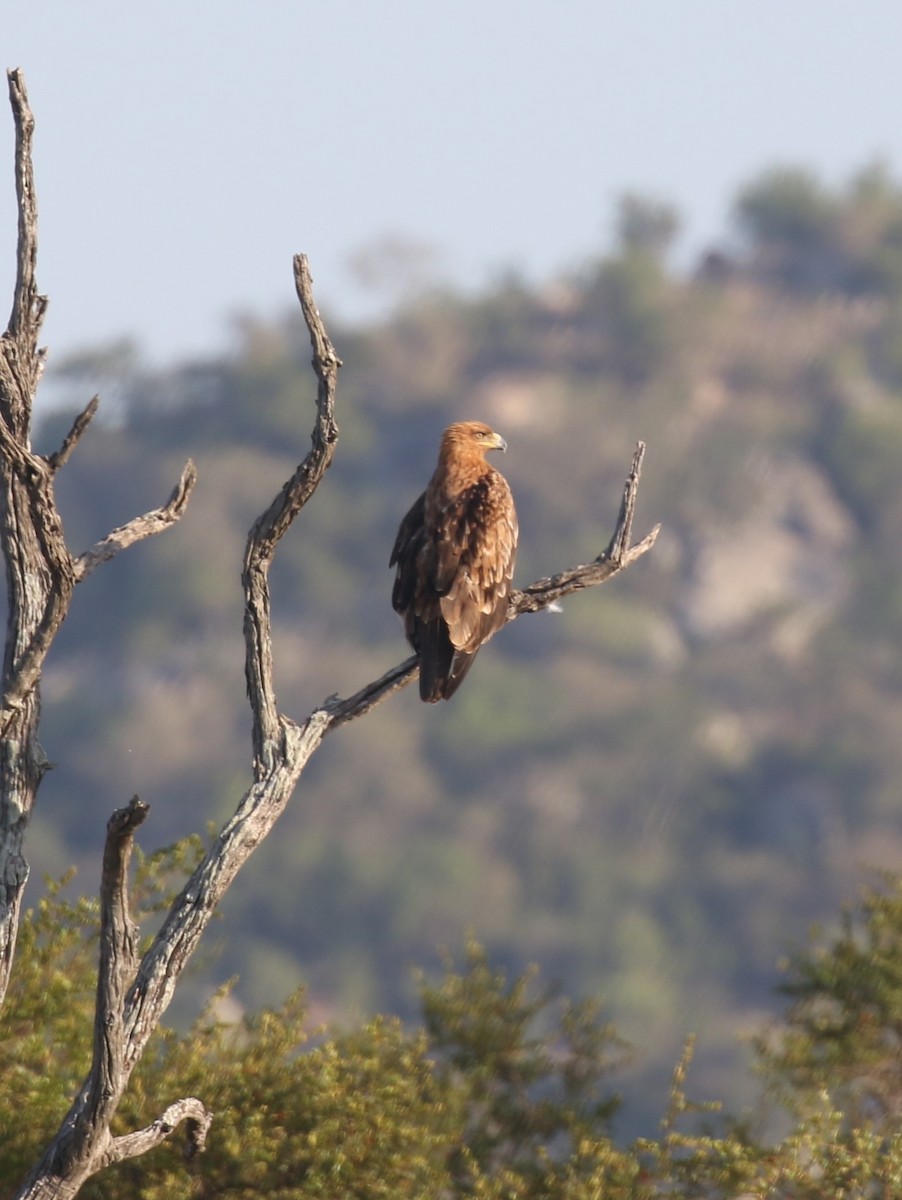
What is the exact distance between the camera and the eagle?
931 centimetres

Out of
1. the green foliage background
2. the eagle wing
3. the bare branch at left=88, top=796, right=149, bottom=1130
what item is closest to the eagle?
the eagle wing

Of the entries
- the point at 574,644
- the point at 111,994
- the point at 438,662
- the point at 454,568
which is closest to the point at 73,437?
the point at 111,994

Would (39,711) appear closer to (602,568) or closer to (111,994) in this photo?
(111,994)

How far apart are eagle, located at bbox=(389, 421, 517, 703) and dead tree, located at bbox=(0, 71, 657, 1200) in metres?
1.12

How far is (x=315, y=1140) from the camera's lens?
36.9 feet

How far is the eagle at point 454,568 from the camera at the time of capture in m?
9.31

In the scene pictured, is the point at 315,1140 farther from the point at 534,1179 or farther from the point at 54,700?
the point at 54,700

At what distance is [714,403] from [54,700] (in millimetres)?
35349

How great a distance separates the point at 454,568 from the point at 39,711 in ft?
7.74

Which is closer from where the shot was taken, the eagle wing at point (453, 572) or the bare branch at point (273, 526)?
the bare branch at point (273, 526)

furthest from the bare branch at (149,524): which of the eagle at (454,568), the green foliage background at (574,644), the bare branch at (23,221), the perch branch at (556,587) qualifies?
the green foliage background at (574,644)

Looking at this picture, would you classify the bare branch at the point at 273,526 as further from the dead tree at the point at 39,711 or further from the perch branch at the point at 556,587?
the perch branch at the point at 556,587

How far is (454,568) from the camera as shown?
9680 millimetres

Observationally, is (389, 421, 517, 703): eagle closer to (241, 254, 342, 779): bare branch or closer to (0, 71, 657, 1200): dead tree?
(0, 71, 657, 1200): dead tree
